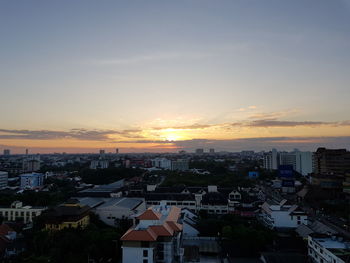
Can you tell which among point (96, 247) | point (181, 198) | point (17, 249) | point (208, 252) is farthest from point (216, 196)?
point (17, 249)

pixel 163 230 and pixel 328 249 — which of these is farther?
pixel 163 230

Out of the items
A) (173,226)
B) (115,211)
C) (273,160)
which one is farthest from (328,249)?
(273,160)

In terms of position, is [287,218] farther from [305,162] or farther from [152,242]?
[305,162]

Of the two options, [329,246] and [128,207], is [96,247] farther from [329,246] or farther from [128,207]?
[329,246]

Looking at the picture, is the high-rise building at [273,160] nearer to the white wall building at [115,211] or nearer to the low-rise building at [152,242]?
the white wall building at [115,211]

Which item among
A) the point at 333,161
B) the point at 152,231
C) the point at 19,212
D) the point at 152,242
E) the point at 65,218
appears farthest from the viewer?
the point at 333,161

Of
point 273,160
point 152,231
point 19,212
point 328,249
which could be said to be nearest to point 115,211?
point 19,212

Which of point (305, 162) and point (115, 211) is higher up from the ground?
point (305, 162)

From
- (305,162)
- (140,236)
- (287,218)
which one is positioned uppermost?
(305,162)

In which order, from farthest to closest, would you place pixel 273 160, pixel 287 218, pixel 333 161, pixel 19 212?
pixel 273 160
pixel 333 161
pixel 19 212
pixel 287 218
